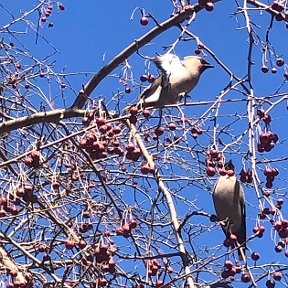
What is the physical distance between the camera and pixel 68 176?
3586 mm

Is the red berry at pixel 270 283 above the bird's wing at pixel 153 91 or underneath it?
underneath

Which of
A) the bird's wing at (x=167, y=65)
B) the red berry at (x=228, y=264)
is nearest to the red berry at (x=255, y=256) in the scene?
the red berry at (x=228, y=264)

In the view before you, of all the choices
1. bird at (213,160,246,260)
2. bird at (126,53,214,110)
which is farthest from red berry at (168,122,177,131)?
bird at (213,160,246,260)

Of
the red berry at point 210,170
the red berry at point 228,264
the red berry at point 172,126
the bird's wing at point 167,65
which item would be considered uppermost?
the bird's wing at point 167,65

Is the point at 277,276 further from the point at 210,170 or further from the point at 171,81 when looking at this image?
the point at 171,81

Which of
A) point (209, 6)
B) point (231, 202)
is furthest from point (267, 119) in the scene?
point (231, 202)

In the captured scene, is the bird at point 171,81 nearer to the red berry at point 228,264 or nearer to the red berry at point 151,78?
the red berry at point 151,78

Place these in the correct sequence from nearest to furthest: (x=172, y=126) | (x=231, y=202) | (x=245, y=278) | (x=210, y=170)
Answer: (x=210, y=170)
(x=245, y=278)
(x=172, y=126)
(x=231, y=202)

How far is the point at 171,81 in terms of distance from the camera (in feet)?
11.1

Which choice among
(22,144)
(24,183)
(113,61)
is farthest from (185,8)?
(22,144)

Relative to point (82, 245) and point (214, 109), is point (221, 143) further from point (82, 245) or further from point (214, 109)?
point (82, 245)

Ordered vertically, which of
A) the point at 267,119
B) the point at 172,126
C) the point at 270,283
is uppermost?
the point at 172,126

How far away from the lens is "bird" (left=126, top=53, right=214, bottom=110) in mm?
3246

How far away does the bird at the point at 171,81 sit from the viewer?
3.25m
